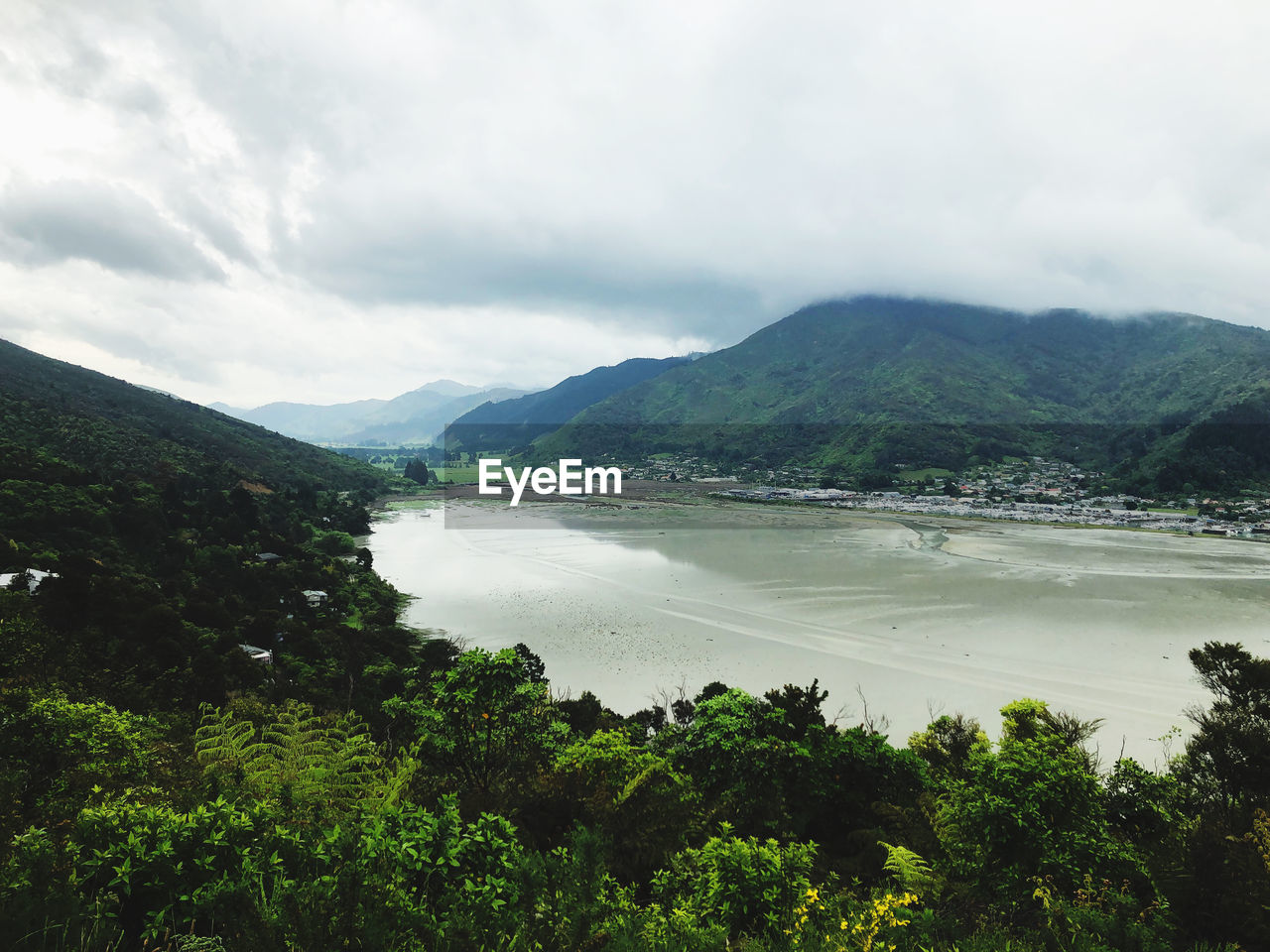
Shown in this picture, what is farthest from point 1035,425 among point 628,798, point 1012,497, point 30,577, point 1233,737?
point 30,577

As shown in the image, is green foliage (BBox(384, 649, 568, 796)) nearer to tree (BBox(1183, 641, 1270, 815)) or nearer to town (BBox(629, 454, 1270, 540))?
tree (BBox(1183, 641, 1270, 815))

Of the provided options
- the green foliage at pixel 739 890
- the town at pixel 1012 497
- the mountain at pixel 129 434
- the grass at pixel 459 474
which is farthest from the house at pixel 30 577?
the grass at pixel 459 474

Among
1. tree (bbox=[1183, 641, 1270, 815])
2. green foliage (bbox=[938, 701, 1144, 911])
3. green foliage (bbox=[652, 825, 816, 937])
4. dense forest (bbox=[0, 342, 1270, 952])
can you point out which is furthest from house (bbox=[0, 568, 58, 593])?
tree (bbox=[1183, 641, 1270, 815])

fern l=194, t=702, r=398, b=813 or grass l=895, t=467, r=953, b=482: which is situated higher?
grass l=895, t=467, r=953, b=482

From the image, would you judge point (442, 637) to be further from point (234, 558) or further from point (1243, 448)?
point (1243, 448)

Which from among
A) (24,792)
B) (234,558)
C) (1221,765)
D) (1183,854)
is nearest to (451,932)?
(24,792)

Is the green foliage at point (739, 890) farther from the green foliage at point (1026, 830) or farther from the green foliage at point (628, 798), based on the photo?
the green foliage at point (1026, 830)

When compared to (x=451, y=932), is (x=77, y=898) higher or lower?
higher

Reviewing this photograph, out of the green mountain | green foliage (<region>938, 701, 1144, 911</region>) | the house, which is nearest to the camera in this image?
green foliage (<region>938, 701, 1144, 911</region>)
